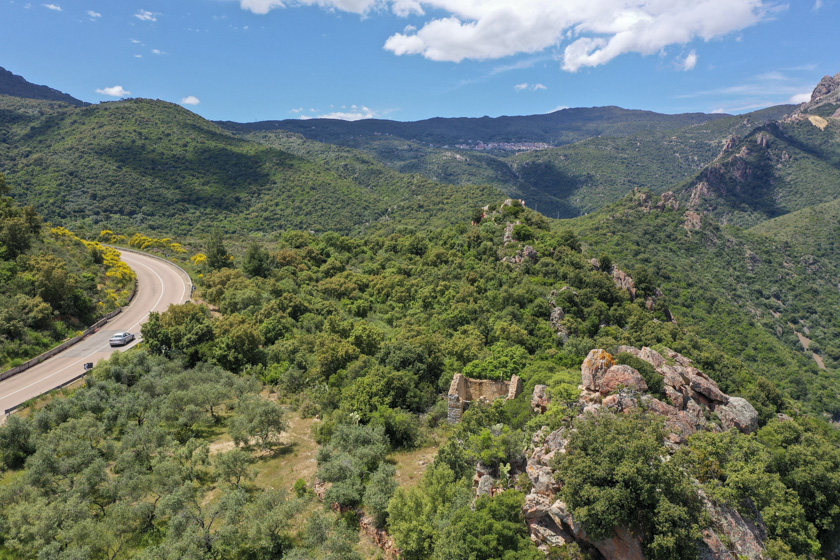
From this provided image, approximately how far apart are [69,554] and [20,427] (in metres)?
13.7

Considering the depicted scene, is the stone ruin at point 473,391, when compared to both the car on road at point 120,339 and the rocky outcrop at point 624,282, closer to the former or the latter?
the rocky outcrop at point 624,282

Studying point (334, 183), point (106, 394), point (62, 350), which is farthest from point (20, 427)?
point (334, 183)

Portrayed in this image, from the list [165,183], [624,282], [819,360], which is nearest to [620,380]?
[624,282]

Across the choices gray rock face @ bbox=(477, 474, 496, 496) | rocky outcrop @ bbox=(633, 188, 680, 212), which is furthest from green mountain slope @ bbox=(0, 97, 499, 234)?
gray rock face @ bbox=(477, 474, 496, 496)

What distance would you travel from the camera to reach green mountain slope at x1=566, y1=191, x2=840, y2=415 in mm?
82000

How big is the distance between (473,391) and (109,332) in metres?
43.2

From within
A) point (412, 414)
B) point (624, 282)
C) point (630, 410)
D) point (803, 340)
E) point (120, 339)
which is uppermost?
point (630, 410)

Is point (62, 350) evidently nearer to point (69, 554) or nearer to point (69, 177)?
point (69, 554)

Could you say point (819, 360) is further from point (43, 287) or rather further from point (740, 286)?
point (43, 287)

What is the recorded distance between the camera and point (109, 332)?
4800 cm

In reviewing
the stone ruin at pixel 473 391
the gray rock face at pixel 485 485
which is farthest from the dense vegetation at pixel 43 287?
the gray rock face at pixel 485 485

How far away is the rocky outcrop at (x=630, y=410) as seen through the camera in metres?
17.7

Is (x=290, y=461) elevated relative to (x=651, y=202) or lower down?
lower down

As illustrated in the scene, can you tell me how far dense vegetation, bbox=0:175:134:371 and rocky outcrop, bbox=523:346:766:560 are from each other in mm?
47754
